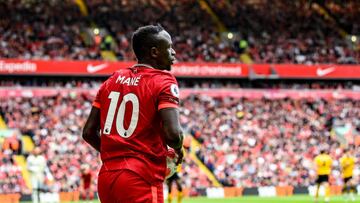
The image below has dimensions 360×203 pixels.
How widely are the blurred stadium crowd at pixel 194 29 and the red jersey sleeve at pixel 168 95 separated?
115ft

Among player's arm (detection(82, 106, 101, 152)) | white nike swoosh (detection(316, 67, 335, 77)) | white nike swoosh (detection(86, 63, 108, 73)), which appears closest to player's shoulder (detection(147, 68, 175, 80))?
player's arm (detection(82, 106, 101, 152))

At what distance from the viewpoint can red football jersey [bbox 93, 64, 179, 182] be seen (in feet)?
18.0

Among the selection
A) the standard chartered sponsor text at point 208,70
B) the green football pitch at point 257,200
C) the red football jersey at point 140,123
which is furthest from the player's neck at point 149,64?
the standard chartered sponsor text at point 208,70

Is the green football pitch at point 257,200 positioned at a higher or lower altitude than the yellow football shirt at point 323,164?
lower

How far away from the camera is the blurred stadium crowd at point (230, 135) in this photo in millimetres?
33469

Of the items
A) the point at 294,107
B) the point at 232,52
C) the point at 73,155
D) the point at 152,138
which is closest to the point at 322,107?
the point at 294,107

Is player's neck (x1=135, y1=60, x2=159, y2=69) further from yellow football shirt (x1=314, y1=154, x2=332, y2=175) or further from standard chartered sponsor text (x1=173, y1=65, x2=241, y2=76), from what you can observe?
standard chartered sponsor text (x1=173, y1=65, x2=241, y2=76)

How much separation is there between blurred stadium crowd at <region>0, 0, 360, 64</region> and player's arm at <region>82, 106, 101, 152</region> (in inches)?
1357

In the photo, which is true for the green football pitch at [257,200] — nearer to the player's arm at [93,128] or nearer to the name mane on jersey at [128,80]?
the player's arm at [93,128]

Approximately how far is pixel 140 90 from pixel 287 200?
2655 centimetres

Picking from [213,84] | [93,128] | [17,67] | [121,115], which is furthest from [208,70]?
[121,115]

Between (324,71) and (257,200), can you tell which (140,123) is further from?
(324,71)

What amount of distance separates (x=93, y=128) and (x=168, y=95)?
2.79 ft

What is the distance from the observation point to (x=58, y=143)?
33.7m
